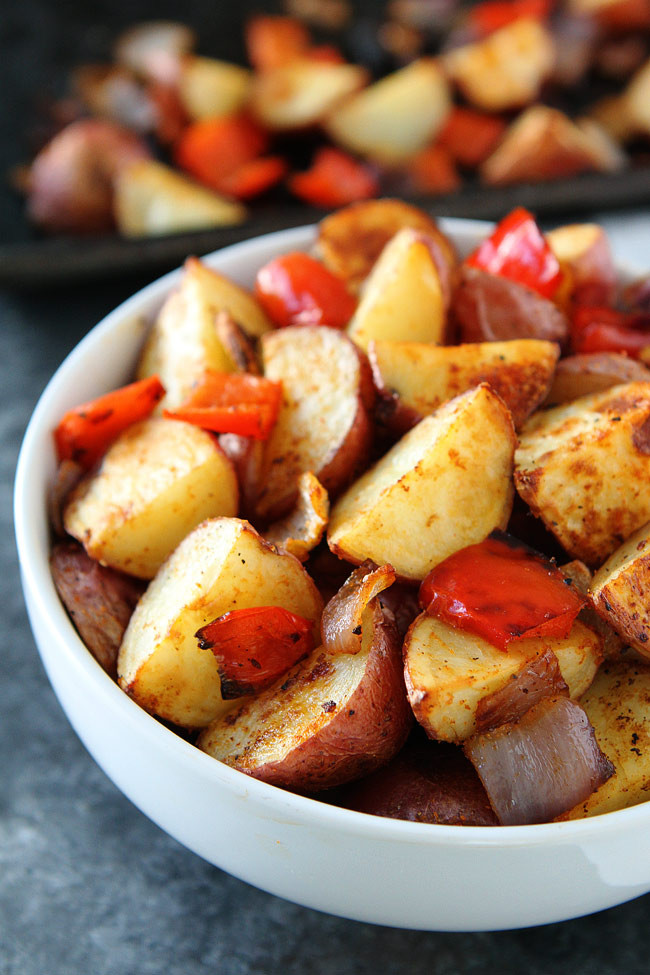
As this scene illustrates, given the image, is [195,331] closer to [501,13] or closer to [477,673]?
[477,673]

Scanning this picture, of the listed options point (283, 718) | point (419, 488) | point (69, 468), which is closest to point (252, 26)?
point (69, 468)

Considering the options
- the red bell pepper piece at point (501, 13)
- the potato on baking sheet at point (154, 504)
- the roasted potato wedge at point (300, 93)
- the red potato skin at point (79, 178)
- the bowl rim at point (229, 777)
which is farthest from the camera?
the red bell pepper piece at point (501, 13)

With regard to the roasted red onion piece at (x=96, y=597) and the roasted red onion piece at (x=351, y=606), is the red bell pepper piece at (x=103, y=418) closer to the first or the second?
the roasted red onion piece at (x=96, y=597)

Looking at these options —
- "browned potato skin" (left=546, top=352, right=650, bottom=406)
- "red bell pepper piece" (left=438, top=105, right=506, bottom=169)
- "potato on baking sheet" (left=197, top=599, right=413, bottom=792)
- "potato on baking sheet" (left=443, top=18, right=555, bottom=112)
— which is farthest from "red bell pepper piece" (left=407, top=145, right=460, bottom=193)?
"potato on baking sheet" (left=197, top=599, right=413, bottom=792)

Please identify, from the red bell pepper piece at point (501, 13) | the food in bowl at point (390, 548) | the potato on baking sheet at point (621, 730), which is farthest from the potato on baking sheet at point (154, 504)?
the red bell pepper piece at point (501, 13)

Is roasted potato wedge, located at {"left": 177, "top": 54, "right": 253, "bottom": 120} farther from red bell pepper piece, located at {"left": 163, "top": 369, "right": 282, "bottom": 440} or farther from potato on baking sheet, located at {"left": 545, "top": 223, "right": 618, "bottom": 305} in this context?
red bell pepper piece, located at {"left": 163, "top": 369, "right": 282, "bottom": 440}

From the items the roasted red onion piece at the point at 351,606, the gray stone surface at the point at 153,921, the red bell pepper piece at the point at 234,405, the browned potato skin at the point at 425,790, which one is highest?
the red bell pepper piece at the point at 234,405

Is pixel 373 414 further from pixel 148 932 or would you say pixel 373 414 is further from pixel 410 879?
pixel 148 932
